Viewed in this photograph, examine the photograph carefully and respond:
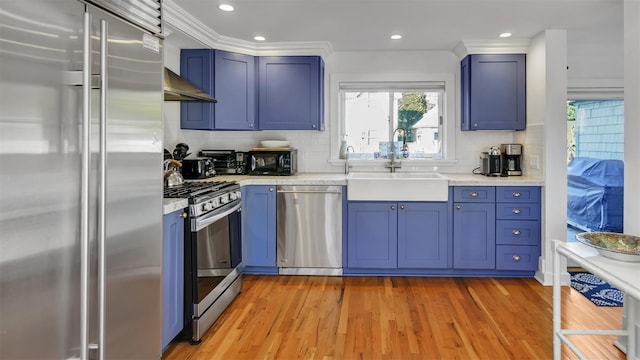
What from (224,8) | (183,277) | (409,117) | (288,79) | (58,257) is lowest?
(183,277)

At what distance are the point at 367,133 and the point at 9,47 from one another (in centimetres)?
373

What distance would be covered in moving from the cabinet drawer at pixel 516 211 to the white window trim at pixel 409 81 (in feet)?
2.88

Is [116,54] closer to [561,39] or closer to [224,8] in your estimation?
[224,8]

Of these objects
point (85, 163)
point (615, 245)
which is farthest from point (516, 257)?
point (85, 163)

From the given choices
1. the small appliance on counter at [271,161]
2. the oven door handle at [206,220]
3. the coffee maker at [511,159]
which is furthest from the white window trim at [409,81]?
the oven door handle at [206,220]

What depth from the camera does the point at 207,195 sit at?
2611mm

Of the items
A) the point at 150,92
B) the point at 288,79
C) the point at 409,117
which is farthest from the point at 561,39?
the point at 150,92

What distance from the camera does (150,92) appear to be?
177 centimetres

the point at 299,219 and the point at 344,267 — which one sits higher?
the point at 299,219

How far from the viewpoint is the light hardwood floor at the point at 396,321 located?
2.35 m

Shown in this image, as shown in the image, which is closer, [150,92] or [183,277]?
[150,92]

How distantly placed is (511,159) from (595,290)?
1.40 meters

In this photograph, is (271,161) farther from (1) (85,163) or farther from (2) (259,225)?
(1) (85,163)

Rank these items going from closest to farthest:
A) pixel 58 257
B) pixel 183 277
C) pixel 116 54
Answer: pixel 58 257
pixel 116 54
pixel 183 277
